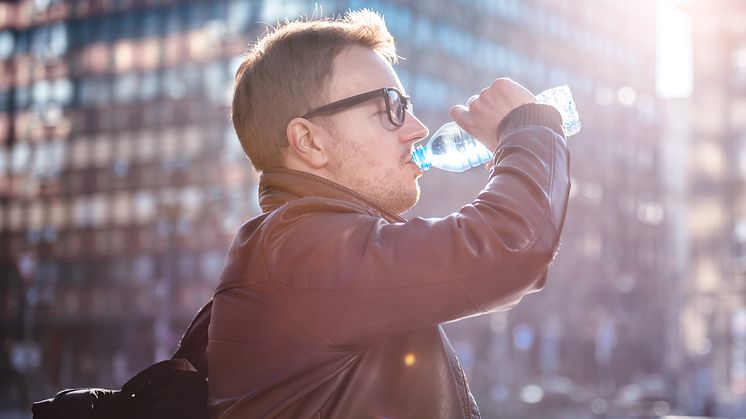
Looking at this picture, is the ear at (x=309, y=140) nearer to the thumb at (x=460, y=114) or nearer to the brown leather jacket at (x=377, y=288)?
the brown leather jacket at (x=377, y=288)

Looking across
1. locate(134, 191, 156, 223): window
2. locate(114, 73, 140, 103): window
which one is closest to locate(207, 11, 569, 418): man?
locate(134, 191, 156, 223): window

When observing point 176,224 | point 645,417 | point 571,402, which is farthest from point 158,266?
point 645,417

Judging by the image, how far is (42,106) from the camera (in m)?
63.0

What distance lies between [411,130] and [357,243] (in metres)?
0.50

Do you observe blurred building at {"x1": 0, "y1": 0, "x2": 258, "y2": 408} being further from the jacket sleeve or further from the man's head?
the jacket sleeve

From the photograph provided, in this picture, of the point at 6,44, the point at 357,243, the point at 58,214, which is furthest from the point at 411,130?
the point at 6,44

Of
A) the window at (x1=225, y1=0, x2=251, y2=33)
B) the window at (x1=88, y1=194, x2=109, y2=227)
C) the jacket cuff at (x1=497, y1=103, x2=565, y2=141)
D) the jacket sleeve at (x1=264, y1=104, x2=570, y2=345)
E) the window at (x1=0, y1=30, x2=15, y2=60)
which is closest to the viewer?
the jacket sleeve at (x1=264, y1=104, x2=570, y2=345)

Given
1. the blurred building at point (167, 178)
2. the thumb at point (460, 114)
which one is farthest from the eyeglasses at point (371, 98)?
the blurred building at point (167, 178)

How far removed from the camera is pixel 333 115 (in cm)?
235

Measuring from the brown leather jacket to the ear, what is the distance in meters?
0.15

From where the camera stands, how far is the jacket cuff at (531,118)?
2.16 meters

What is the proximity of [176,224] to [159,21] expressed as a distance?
43.6 ft

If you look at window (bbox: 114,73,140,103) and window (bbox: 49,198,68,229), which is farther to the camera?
window (bbox: 49,198,68,229)

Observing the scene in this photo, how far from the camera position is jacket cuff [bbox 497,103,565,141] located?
2160mm
